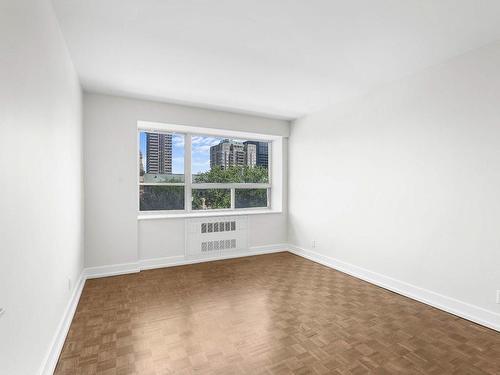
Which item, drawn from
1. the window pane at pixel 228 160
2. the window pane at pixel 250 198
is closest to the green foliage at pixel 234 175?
the window pane at pixel 228 160

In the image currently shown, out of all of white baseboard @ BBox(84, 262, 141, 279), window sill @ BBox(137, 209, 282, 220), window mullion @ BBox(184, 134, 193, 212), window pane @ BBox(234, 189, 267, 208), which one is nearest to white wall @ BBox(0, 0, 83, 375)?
white baseboard @ BBox(84, 262, 141, 279)

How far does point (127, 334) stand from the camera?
2393 mm

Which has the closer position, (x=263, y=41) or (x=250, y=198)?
(x=263, y=41)

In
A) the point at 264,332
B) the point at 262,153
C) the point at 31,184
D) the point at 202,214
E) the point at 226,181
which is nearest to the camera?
the point at 31,184

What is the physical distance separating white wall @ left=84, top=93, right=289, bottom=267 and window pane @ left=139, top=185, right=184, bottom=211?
1.49 ft

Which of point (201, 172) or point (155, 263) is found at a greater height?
point (201, 172)

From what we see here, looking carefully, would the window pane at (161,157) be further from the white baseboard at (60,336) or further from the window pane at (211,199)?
the white baseboard at (60,336)

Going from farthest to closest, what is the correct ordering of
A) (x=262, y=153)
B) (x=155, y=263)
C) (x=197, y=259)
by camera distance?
(x=262, y=153), (x=197, y=259), (x=155, y=263)

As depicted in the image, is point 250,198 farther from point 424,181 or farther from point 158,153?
point 424,181

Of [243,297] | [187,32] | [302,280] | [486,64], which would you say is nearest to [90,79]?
[187,32]

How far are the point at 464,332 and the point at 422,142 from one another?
1.99 m

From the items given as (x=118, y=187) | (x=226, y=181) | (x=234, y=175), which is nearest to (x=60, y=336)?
(x=118, y=187)

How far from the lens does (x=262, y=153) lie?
19.0 feet

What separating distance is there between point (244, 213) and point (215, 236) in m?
0.73
